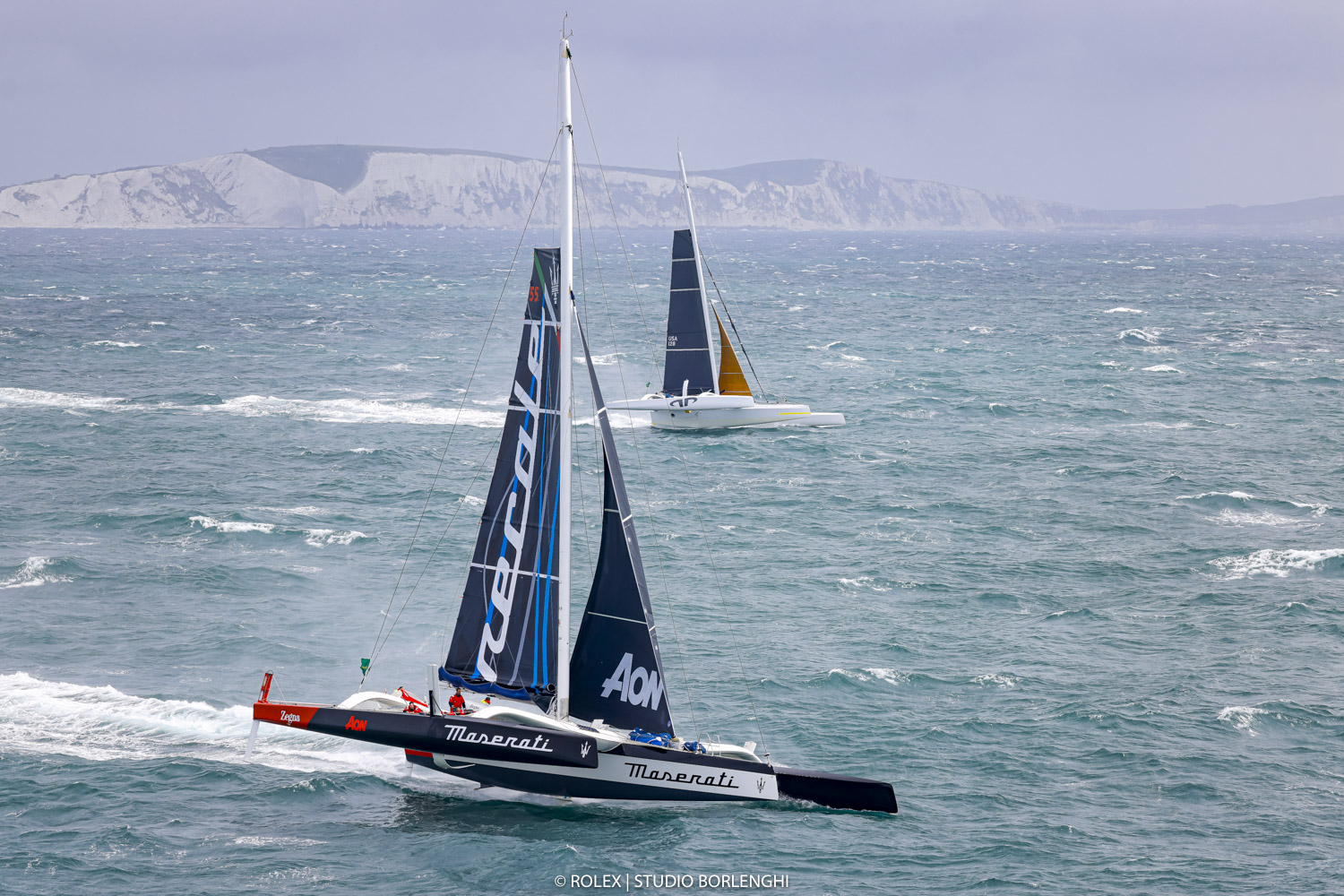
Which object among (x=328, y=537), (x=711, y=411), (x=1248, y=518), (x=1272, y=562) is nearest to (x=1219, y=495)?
(x=1248, y=518)

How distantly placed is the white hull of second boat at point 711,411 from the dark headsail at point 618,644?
39310 mm

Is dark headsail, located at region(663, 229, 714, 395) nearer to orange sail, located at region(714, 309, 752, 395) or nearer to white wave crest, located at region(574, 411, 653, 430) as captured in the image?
orange sail, located at region(714, 309, 752, 395)

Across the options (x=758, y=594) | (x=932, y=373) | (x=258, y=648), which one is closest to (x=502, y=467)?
(x=258, y=648)

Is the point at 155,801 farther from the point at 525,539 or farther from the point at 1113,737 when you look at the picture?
the point at 1113,737

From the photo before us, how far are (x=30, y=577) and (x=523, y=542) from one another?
24.3m

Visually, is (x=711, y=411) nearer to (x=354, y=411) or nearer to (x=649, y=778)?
(x=354, y=411)

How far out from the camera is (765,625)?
129 ft

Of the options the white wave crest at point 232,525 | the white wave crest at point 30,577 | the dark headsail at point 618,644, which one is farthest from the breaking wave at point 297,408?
the dark headsail at point 618,644

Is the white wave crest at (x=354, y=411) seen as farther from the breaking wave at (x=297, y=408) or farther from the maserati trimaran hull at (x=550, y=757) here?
the maserati trimaran hull at (x=550, y=757)

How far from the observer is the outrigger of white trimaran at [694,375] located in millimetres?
63438

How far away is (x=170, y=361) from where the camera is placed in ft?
303

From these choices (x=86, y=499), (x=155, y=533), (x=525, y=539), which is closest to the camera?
(x=525, y=539)

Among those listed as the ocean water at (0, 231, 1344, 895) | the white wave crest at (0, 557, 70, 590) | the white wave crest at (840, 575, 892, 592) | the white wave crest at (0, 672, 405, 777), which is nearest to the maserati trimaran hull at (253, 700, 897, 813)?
the ocean water at (0, 231, 1344, 895)

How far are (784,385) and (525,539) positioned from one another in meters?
61.8
